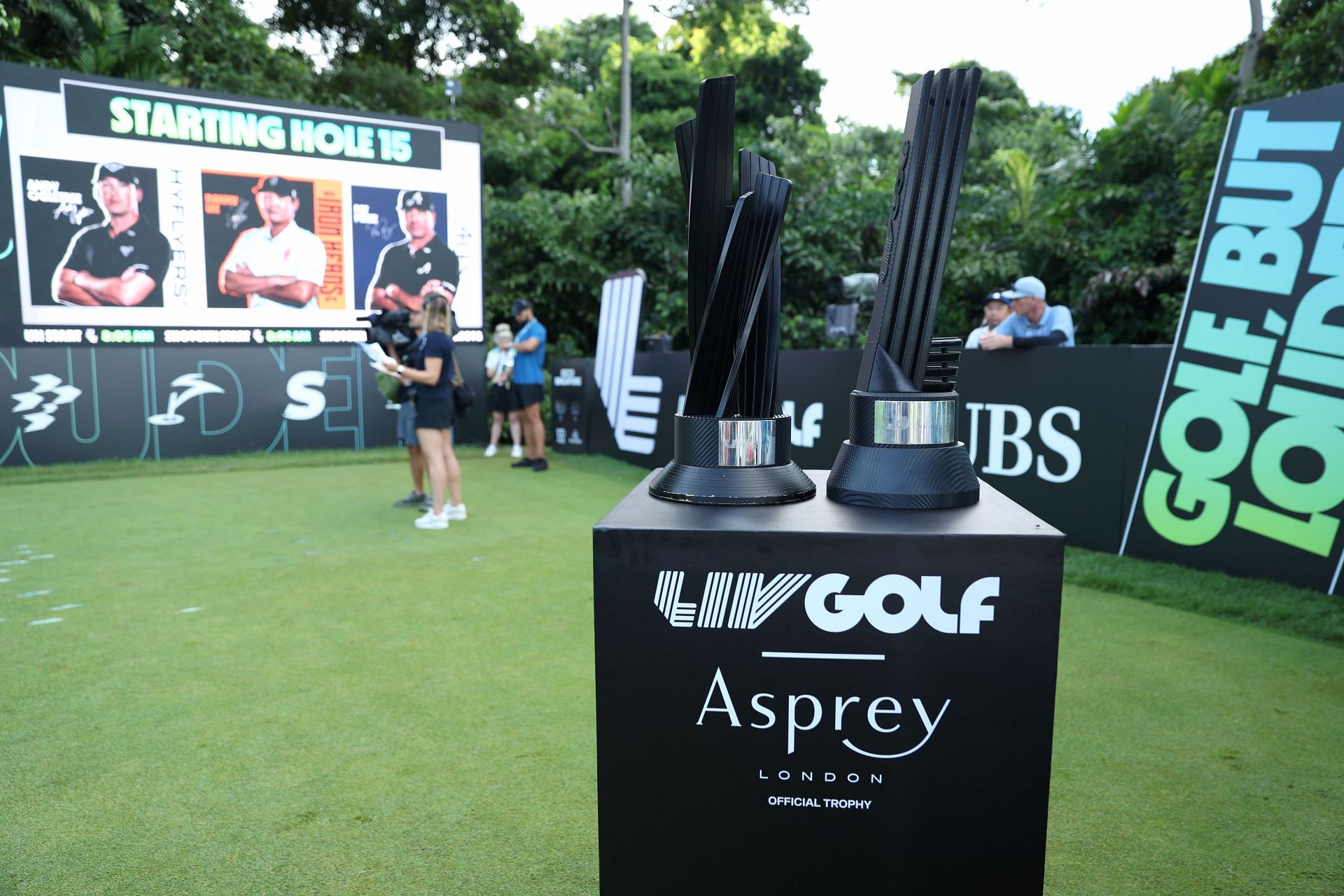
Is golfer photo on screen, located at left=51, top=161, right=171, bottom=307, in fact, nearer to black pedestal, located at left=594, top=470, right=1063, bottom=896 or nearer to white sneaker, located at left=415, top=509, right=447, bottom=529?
white sneaker, located at left=415, top=509, right=447, bottom=529

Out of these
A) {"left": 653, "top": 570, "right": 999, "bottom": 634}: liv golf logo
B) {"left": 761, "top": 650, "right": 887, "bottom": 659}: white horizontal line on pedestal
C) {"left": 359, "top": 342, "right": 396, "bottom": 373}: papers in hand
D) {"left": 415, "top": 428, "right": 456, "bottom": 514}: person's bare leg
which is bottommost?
{"left": 415, "top": 428, "right": 456, "bottom": 514}: person's bare leg

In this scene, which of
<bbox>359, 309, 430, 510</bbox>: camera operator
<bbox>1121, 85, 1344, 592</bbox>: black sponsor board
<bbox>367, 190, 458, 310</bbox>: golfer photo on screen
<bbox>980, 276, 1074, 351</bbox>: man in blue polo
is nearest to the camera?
<bbox>1121, 85, 1344, 592</bbox>: black sponsor board

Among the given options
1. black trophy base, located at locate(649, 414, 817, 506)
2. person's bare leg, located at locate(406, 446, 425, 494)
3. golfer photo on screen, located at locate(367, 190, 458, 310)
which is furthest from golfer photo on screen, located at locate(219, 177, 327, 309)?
black trophy base, located at locate(649, 414, 817, 506)

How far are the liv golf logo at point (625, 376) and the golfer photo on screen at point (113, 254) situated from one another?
15.7ft

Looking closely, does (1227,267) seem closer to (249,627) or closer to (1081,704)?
(1081,704)

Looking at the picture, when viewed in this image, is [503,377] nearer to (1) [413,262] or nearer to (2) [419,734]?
(1) [413,262]

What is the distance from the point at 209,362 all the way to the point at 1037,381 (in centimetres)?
868

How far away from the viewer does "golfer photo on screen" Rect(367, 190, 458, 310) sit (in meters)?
10.9

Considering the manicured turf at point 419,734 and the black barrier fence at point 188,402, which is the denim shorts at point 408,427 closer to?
the manicured turf at point 419,734

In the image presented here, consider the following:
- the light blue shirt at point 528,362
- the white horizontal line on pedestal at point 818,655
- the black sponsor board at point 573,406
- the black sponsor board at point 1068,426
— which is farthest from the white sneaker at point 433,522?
the white horizontal line on pedestal at point 818,655

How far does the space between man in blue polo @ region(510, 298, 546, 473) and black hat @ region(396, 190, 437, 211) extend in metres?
2.79

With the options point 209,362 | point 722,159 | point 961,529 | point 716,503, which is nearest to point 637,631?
point 716,503

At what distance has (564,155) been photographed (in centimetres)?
2142

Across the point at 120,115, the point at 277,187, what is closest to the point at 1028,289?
the point at 277,187
